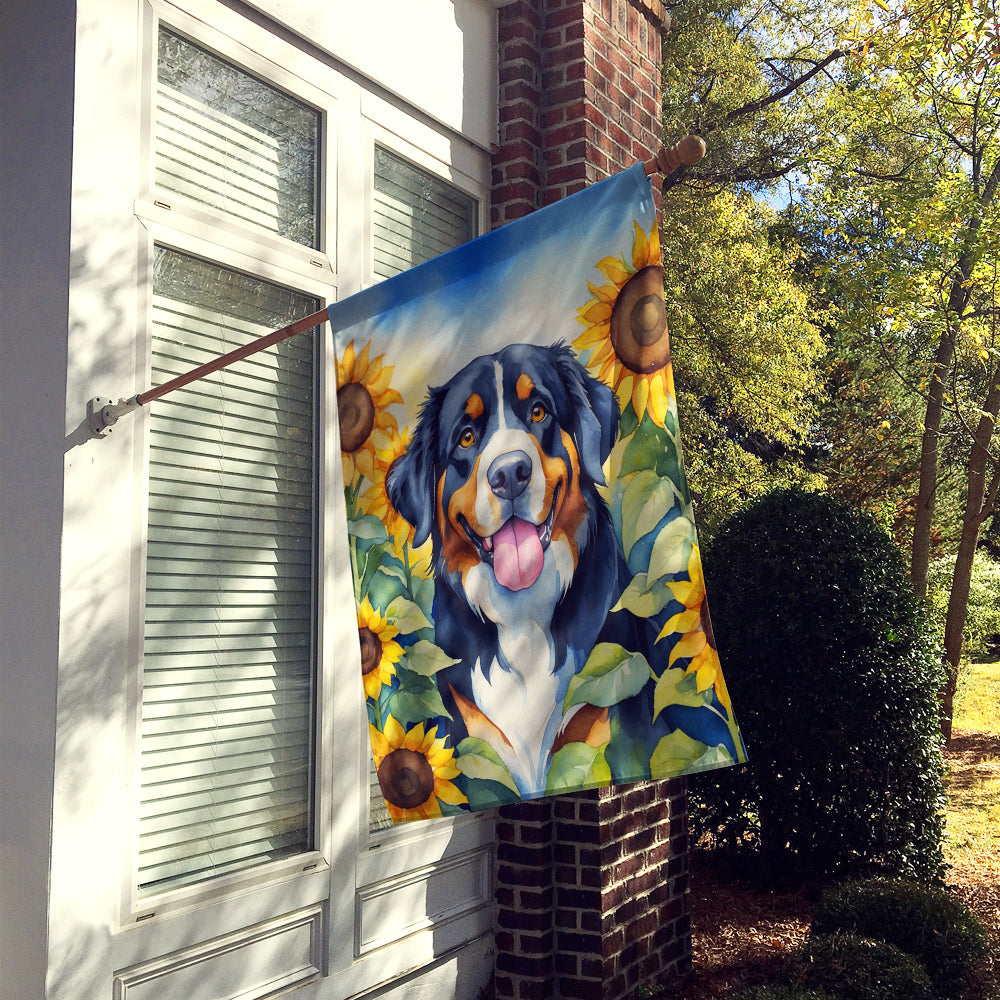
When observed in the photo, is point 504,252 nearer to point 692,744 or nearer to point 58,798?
point 692,744

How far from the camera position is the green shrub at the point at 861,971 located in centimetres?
397

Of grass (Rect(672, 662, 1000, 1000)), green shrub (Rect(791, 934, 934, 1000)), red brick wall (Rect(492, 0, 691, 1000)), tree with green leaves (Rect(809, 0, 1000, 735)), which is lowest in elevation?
grass (Rect(672, 662, 1000, 1000))

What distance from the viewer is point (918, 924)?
14.8 feet

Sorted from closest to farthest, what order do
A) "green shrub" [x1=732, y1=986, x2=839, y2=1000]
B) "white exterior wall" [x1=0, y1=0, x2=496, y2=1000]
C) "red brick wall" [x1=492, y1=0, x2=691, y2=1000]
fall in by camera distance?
"white exterior wall" [x1=0, y1=0, x2=496, y2=1000] → "green shrub" [x1=732, y1=986, x2=839, y2=1000] → "red brick wall" [x1=492, y1=0, x2=691, y2=1000]

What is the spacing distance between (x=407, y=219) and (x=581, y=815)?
2691 mm

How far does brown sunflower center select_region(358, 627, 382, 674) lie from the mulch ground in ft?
9.22

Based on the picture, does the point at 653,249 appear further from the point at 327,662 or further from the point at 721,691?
the point at 327,662

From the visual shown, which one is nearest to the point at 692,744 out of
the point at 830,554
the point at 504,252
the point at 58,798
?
the point at 504,252

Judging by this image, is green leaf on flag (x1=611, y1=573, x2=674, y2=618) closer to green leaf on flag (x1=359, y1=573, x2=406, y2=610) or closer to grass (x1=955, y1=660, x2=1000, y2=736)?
green leaf on flag (x1=359, y1=573, x2=406, y2=610)

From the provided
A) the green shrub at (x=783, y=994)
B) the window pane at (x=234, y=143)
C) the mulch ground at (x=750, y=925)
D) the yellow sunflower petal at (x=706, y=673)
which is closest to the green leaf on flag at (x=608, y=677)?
the yellow sunflower petal at (x=706, y=673)

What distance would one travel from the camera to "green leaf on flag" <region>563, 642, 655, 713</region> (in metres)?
2.29

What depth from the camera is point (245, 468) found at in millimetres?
3393

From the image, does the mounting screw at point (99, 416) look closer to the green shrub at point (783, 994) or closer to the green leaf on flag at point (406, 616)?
the green leaf on flag at point (406, 616)

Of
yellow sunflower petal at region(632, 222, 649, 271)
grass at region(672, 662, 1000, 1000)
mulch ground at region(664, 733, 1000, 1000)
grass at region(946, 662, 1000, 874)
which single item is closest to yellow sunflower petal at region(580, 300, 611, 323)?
yellow sunflower petal at region(632, 222, 649, 271)
